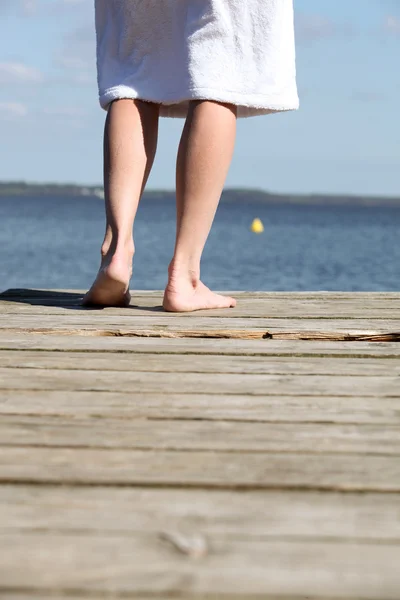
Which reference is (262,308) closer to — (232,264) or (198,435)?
(198,435)

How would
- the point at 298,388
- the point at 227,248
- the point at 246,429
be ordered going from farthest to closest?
the point at 227,248, the point at 298,388, the point at 246,429

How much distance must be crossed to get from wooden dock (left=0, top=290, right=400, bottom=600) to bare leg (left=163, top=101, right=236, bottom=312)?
481mm

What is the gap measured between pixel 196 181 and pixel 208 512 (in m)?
1.53

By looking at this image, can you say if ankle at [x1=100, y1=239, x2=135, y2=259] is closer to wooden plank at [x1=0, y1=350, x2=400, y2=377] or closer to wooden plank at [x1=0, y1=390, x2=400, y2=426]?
wooden plank at [x1=0, y1=350, x2=400, y2=377]

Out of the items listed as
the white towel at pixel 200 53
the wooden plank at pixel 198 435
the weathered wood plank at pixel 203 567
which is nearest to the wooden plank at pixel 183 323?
the white towel at pixel 200 53

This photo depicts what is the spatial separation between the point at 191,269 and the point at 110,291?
0.75 ft

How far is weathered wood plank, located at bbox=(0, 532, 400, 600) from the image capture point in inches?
28.9

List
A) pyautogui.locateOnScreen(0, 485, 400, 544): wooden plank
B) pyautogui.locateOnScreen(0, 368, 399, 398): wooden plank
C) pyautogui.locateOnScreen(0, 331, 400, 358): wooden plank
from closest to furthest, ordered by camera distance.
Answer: pyautogui.locateOnScreen(0, 485, 400, 544): wooden plank → pyautogui.locateOnScreen(0, 368, 399, 398): wooden plank → pyautogui.locateOnScreen(0, 331, 400, 358): wooden plank

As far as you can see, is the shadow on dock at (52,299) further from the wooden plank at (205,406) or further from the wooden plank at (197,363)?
the wooden plank at (205,406)

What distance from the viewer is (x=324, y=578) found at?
2.48ft

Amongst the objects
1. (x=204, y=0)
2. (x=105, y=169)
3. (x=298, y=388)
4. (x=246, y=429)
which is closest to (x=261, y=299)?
(x=105, y=169)

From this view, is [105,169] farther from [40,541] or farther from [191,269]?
[40,541]

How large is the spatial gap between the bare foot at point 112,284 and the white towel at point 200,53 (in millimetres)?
460

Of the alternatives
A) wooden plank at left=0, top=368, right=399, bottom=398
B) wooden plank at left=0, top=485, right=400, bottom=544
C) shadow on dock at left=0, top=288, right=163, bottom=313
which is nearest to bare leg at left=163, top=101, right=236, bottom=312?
shadow on dock at left=0, top=288, right=163, bottom=313
